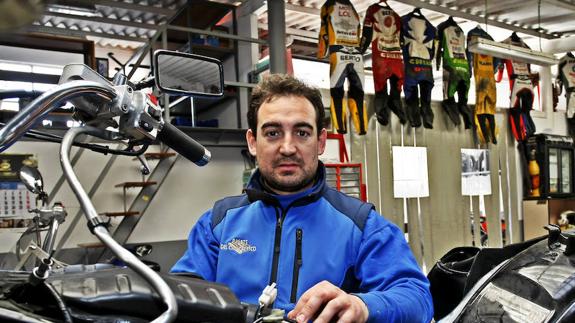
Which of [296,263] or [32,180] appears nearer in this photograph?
[296,263]

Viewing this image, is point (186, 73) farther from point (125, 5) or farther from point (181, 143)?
point (125, 5)

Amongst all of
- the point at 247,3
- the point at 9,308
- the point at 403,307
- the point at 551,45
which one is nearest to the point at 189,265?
the point at 403,307

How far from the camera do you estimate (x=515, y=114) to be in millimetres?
6680

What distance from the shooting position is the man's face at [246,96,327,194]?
146cm

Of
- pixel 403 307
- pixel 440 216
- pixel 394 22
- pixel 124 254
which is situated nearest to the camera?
pixel 124 254

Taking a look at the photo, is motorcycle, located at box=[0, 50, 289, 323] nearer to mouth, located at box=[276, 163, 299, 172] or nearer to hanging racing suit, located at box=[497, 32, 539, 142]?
mouth, located at box=[276, 163, 299, 172]

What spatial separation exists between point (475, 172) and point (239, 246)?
5.61 metres

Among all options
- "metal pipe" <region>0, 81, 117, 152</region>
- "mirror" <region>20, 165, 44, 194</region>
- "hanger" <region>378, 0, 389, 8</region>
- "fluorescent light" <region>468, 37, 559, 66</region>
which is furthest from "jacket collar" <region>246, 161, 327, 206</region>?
"hanger" <region>378, 0, 389, 8</region>

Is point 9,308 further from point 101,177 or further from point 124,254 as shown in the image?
point 101,177

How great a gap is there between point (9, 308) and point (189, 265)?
0.91 m

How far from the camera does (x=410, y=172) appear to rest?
5871 millimetres

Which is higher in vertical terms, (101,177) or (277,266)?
(101,177)

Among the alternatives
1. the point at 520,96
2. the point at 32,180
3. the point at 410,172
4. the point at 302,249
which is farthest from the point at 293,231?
the point at 520,96

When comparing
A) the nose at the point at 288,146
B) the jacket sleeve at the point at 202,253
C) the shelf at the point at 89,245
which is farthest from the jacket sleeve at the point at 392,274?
the shelf at the point at 89,245
